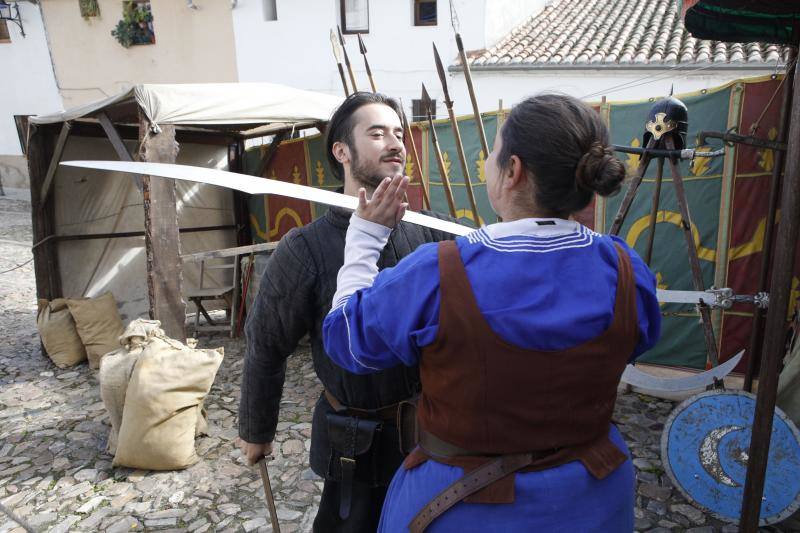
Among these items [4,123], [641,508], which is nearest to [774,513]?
[641,508]

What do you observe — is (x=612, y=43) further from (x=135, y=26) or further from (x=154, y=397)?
(x=135, y=26)

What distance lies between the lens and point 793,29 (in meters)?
2.95

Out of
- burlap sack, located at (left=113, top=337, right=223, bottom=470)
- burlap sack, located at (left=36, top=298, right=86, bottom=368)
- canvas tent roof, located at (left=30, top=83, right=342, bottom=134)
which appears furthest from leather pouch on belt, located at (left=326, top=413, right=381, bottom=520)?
burlap sack, located at (left=36, top=298, right=86, bottom=368)

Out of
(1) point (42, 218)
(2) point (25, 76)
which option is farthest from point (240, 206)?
(2) point (25, 76)

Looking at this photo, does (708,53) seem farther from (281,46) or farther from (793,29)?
(281,46)

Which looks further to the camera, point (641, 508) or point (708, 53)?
point (708, 53)

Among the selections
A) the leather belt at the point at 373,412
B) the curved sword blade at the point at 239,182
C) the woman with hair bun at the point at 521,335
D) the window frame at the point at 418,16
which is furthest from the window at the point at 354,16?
the woman with hair bun at the point at 521,335

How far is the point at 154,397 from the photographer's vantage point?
317cm

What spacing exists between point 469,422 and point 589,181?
1.67ft

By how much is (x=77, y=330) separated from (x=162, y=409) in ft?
9.18

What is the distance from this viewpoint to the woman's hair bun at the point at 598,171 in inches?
37.1

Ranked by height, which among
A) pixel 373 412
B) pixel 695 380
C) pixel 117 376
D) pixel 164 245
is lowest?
pixel 117 376

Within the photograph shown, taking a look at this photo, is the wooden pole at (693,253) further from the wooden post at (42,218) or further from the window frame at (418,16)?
the window frame at (418,16)

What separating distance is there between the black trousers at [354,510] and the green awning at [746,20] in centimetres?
294
